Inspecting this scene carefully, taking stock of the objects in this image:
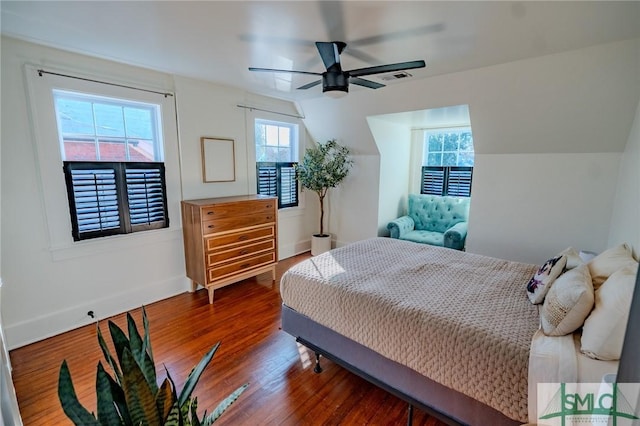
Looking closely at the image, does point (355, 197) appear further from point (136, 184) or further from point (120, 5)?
point (120, 5)

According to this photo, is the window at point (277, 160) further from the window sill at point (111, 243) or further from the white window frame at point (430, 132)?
the white window frame at point (430, 132)

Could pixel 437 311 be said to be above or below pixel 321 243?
above

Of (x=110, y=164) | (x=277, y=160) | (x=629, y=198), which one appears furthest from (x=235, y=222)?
(x=629, y=198)

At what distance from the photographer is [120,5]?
172 cm

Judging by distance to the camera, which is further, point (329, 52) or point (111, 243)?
point (111, 243)

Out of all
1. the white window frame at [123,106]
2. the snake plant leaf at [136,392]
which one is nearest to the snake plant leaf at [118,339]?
the snake plant leaf at [136,392]

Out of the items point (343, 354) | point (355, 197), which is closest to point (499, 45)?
point (343, 354)

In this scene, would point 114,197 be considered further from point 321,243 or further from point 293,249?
point 321,243

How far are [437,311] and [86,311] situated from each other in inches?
118

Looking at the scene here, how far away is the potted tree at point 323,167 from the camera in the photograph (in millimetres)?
4327

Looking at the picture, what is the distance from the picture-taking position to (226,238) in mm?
3176

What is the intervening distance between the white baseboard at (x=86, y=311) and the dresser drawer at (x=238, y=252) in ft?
1.91

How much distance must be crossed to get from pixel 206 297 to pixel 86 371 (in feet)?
4.14

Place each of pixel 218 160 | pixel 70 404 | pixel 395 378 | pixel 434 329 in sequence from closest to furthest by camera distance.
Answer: pixel 70 404
pixel 434 329
pixel 395 378
pixel 218 160
